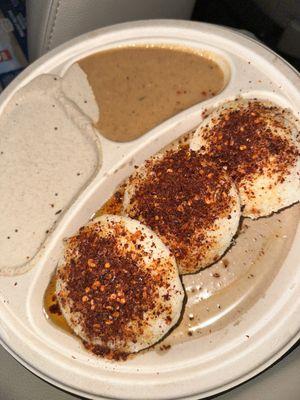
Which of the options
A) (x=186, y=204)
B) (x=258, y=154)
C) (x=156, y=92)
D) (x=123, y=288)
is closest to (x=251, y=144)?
(x=258, y=154)

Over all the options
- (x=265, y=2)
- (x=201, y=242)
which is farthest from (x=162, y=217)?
(x=265, y=2)

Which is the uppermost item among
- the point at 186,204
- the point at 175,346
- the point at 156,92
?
the point at 156,92

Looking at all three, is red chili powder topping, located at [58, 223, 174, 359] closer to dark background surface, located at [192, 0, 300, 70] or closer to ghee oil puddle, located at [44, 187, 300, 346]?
ghee oil puddle, located at [44, 187, 300, 346]

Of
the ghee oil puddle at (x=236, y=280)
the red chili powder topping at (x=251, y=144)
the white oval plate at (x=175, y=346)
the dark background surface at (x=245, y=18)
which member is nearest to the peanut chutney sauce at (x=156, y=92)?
the white oval plate at (x=175, y=346)

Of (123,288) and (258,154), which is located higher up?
(258,154)

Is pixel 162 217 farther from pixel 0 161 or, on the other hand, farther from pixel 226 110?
pixel 0 161

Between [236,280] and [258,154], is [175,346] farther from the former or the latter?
[258,154]
